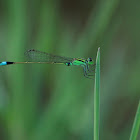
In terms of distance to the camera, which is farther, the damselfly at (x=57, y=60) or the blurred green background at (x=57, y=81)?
the damselfly at (x=57, y=60)

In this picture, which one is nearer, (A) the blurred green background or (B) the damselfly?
(A) the blurred green background

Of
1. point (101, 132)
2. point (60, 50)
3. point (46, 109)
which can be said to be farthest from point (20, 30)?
point (101, 132)

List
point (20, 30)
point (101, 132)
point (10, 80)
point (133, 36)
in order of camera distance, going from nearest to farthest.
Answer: point (20, 30) < point (10, 80) < point (101, 132) < point (133, 36)

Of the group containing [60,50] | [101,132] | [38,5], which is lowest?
[101,132]

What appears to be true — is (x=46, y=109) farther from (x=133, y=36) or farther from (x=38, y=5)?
(x=133, y=36)
